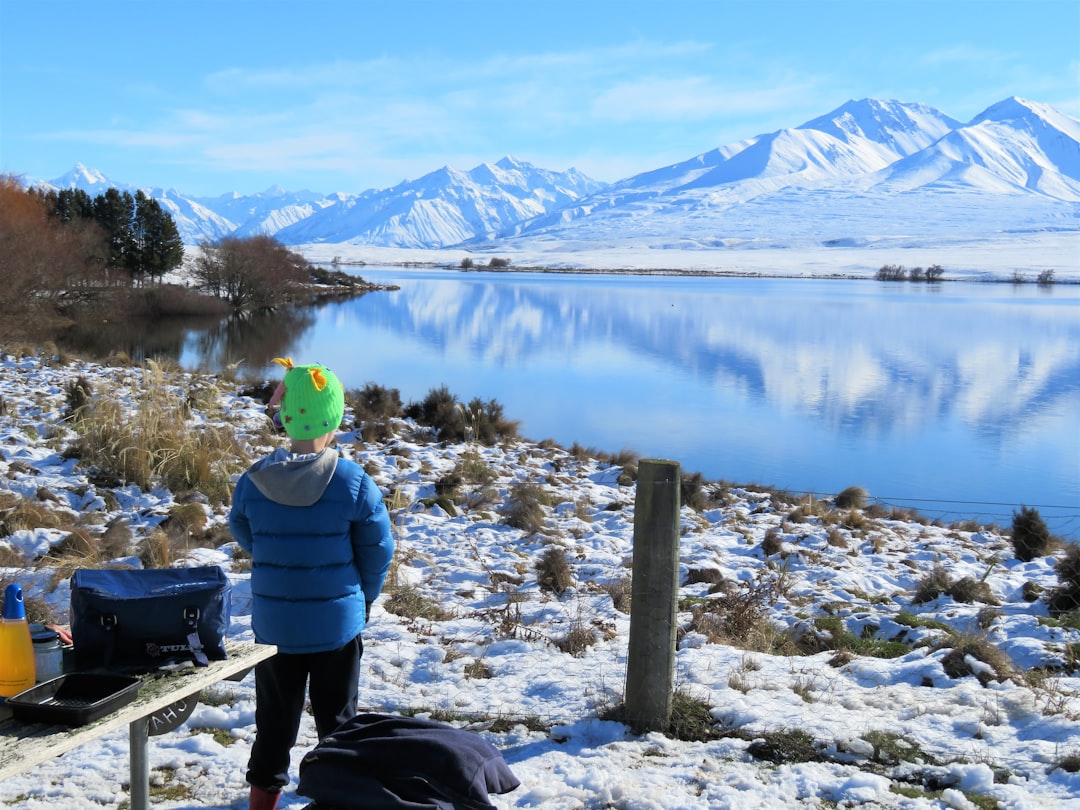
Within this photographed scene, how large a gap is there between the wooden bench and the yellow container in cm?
7

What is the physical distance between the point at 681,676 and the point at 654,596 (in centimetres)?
87

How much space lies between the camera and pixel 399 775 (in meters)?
2.58

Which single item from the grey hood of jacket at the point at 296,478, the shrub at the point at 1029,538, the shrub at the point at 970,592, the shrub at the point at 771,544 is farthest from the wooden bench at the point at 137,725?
the shrub at the point at 1029,538

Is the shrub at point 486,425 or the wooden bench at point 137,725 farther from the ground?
the wooden bench at point 137,725

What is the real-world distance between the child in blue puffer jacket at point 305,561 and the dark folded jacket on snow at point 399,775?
51cm

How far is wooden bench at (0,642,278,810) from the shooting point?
2176mm

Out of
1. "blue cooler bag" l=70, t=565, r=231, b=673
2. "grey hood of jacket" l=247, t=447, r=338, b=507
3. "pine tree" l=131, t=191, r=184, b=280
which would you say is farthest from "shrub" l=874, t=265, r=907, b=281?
"blue cooler bag" l=70, t=565, r=231, b=673

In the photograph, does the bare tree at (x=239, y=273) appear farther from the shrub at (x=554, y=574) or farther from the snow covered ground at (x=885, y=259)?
the snow covered ground at (x=885, y=259)

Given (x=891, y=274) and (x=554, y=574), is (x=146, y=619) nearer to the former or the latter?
(x=554, y=574)

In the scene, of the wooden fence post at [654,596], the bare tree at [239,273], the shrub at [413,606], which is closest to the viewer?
the wooden fence post at [654,596]

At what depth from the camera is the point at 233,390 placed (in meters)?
16.0

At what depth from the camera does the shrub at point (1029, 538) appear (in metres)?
8.62

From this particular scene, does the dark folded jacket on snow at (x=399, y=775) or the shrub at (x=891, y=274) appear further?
the shrub at (x=891, y=274)

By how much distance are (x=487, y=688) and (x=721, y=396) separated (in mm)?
18190
